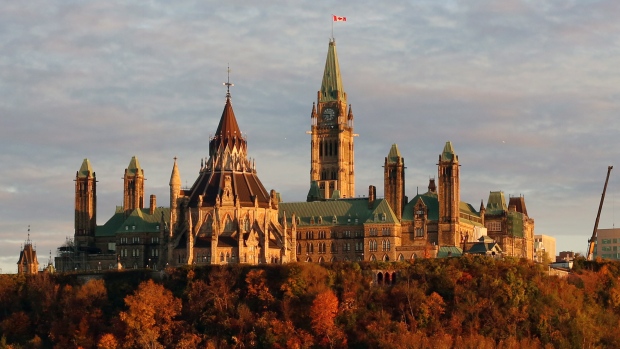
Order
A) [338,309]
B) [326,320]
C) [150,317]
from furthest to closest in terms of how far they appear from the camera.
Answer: [150,317], [338,309], [326,320]

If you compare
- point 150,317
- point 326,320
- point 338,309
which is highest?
point 338,309

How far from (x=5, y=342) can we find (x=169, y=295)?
20473 mm

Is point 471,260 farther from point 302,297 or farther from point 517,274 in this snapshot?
point 302,297

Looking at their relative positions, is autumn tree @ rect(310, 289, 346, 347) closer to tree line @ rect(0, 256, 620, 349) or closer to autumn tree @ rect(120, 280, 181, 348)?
tree line @ rect(0, 256, 620, 349)

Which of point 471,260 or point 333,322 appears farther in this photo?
point 471,260

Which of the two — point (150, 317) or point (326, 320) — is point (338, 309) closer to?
point (326, 320)

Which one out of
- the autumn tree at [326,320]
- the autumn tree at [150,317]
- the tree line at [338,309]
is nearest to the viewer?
the autumn tree at [326,320]

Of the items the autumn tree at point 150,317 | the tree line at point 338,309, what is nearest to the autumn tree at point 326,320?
the tree line at point 338,309

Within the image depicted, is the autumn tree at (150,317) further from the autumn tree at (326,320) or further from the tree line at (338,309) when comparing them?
the autumn tree at (326,320)

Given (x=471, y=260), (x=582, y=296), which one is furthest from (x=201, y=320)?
(x=582, y=296)

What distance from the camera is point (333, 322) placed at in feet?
586

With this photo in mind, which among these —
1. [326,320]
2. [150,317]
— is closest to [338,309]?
[326,320]

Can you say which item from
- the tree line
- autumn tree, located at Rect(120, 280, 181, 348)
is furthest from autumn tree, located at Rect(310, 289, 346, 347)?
autumn tree, located at Rect(120, 280, 181, 348)

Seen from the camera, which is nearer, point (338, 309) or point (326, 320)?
point (326, 320)
